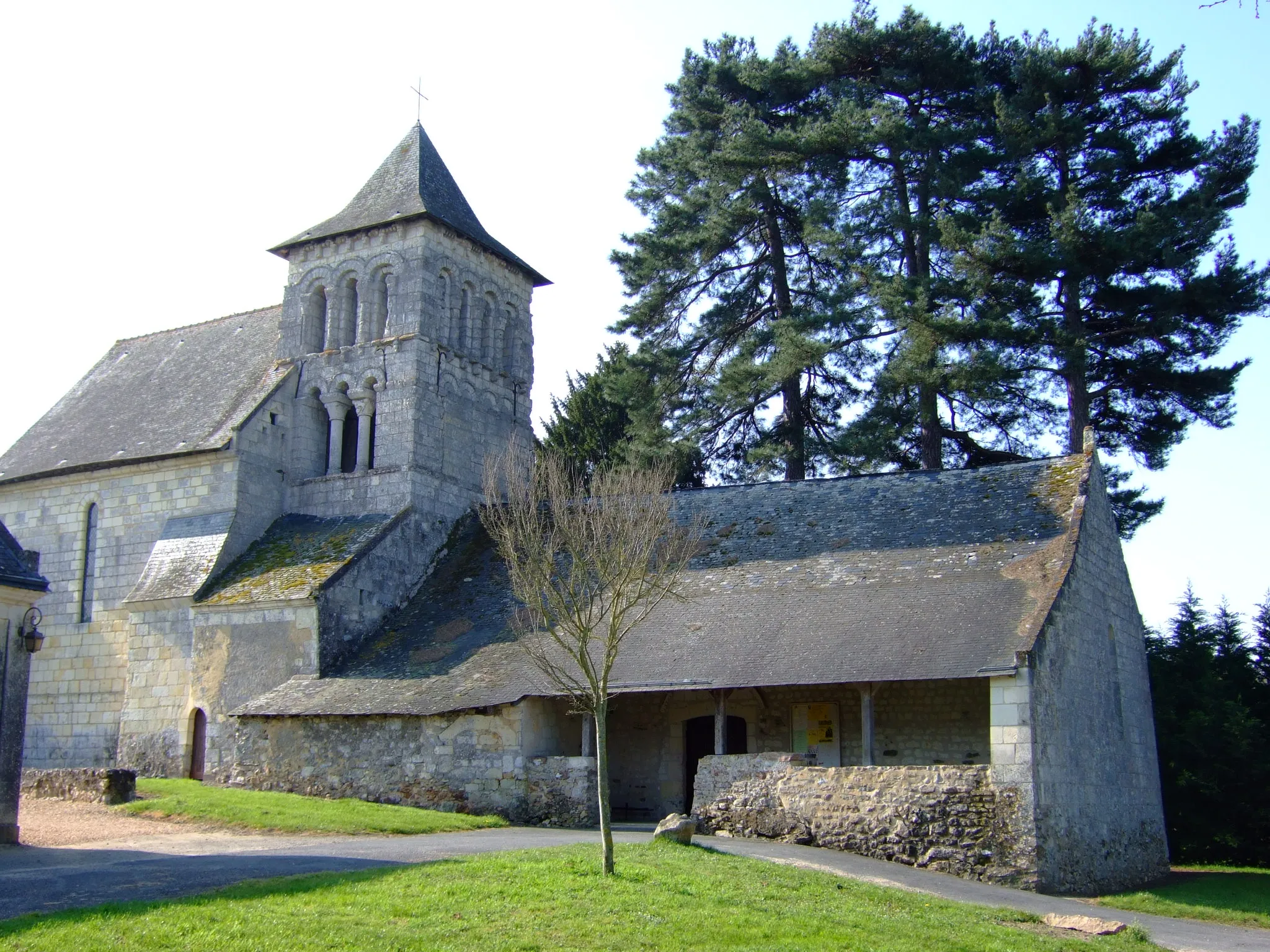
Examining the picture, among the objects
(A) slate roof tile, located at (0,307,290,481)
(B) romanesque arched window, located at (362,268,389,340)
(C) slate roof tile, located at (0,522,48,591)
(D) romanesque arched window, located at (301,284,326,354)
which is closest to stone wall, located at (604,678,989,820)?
(C) slate roof tile, located at (0,522,48,591)

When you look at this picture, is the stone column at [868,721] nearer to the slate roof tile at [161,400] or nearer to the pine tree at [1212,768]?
the pine tree at [1212,768]

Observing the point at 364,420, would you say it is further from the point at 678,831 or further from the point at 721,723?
the point at 678,831

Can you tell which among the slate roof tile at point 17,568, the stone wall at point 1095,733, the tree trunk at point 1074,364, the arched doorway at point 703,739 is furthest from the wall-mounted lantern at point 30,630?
the tree trunk at point 1074,364

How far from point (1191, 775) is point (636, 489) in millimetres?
13678

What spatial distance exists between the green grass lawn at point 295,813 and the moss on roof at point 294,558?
408 cm

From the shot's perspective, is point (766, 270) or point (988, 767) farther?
point (766, 270)

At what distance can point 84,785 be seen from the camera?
1922 cm

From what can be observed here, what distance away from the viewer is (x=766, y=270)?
3206cm

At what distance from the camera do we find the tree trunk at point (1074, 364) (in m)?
25.6

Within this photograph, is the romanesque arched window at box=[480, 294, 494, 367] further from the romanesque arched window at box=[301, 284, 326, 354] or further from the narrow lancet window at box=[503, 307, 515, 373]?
the romanesque arched window at box=[301, 284, 326, 354]

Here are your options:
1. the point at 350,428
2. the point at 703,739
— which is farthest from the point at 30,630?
the point at 350,428

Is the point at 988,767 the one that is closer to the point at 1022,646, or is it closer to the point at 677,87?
the point at 1022,646

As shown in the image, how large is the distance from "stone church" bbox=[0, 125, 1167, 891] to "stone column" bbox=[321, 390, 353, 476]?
0.16 feet

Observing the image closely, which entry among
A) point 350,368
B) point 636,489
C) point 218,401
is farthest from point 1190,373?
point 218,401
